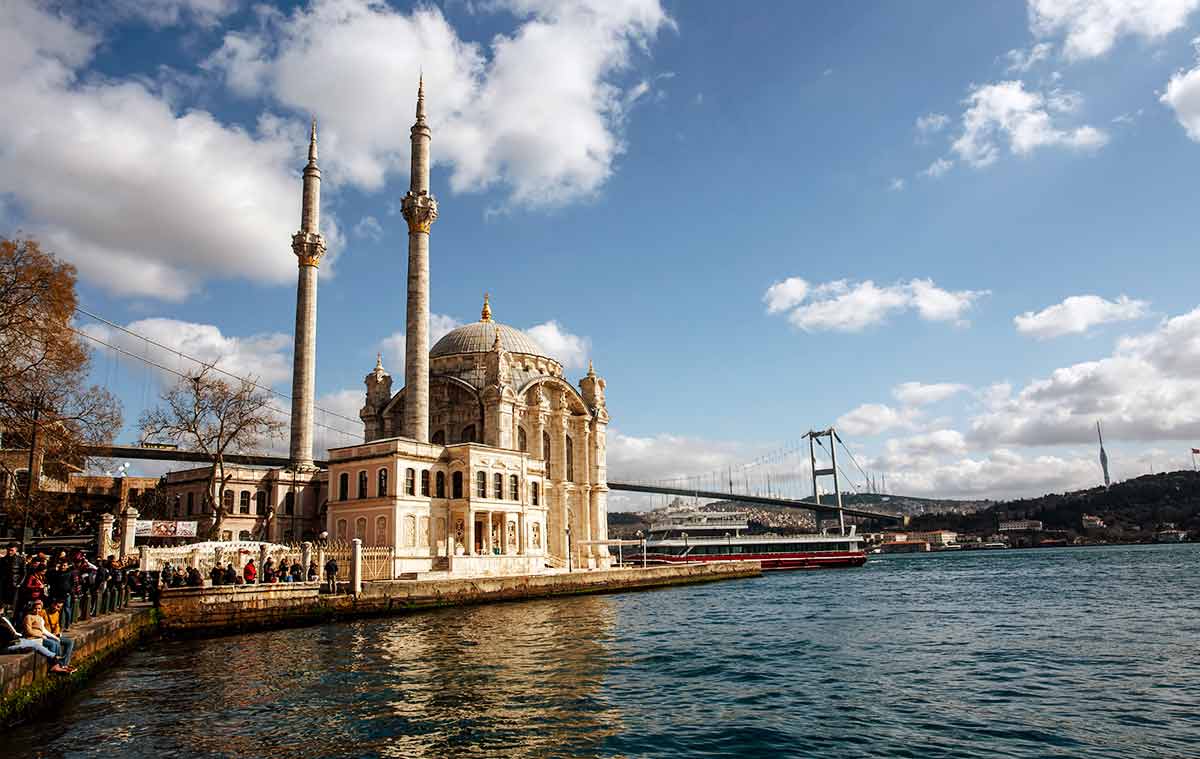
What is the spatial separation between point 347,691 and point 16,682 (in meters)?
4.48

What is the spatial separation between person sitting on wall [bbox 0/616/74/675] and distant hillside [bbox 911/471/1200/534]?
144 m

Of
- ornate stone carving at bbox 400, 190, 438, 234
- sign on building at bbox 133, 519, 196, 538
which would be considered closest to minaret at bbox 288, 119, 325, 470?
ornate stone carving at bbox 400, 190, 438, 234

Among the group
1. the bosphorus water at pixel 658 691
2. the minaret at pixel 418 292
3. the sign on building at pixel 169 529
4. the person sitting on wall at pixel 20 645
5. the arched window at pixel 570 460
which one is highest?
the minaret at pixel 418 292

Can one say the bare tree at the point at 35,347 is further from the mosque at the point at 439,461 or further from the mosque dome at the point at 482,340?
the mosque dome at the point at 482,340

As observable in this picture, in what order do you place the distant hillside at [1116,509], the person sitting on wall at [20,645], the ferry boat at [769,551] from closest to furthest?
the person sitting on wall at [20,645] < the ferry boat at [769,551] < the distant hillside at [1116,509]

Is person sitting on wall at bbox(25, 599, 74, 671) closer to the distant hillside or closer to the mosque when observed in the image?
the mosque

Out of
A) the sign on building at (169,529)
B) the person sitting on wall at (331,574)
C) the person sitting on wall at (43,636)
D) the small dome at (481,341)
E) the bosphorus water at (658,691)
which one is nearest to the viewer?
the bosphorus water at (658,691)

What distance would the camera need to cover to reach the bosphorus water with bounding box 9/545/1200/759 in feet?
32.6

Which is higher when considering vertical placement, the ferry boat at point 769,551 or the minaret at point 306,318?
the minaret at point 306,318

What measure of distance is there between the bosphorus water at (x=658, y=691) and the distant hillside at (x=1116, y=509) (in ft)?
408

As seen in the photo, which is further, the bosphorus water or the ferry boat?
the ferry boat

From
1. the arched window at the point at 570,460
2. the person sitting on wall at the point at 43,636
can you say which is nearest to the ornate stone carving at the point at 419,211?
the arched window at the point at 570,460

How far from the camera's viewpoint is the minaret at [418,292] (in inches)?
1517

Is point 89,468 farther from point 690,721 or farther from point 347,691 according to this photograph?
point 690,721
